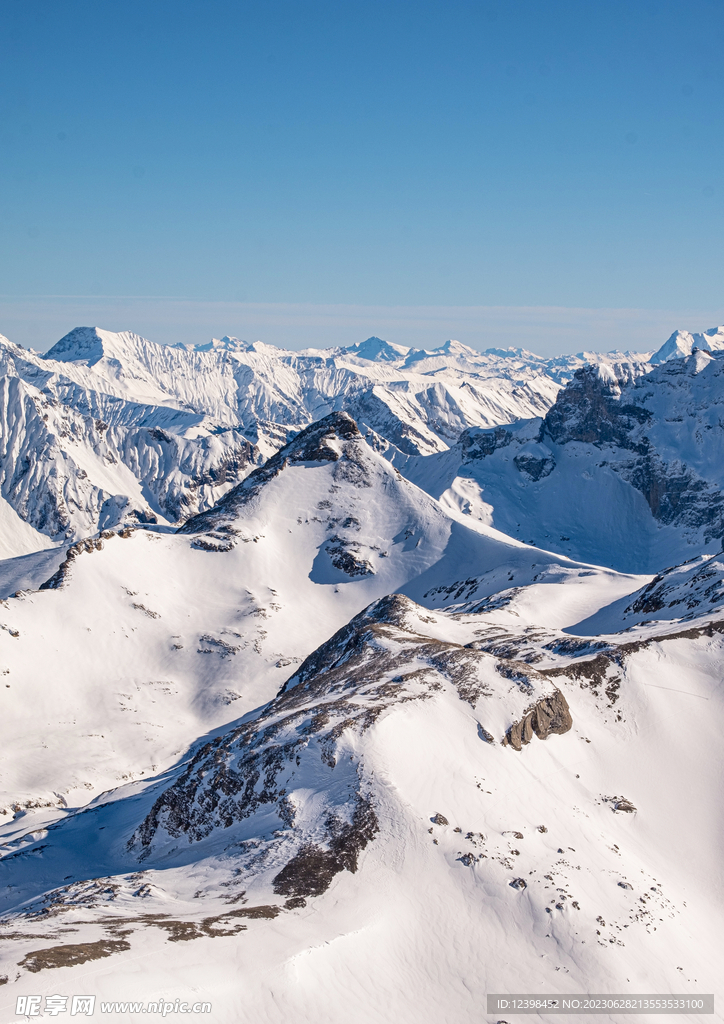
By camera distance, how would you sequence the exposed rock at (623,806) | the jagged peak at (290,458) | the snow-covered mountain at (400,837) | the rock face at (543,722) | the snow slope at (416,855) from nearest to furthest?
the snow slope at (416,855) < the snow-covered mountain at (400,837) < the exposed rock at (623,806) < the rock face at (543,722) < the jagged peak at (290,458)

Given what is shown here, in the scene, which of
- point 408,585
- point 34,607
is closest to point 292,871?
point 34,607

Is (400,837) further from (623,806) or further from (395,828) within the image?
(623,806)

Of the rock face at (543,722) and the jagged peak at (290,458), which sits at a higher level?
the jagged peak at (290,458)

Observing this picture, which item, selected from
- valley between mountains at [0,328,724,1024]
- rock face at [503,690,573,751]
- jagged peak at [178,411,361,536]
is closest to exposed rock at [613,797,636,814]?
valley between mountains at [0,328,724,1024]

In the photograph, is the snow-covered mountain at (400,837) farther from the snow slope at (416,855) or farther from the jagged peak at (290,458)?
the jagged peak at (290,458)

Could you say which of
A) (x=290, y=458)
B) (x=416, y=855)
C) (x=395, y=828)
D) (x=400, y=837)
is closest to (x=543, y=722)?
(x=395, y=828)

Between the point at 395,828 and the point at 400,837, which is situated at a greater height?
the point at 395,828

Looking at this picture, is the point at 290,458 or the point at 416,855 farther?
the point at 290,458

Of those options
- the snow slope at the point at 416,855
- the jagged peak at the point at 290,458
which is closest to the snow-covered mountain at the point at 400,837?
the snow slope at the point at 416,855

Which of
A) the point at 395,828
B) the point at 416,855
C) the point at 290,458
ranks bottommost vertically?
the point at 416,855

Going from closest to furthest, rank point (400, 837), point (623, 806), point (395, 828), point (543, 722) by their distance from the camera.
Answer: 1. point (400, 837)
2. point (395, 828)
3. point (623, 806)
4. point (543, 722)
